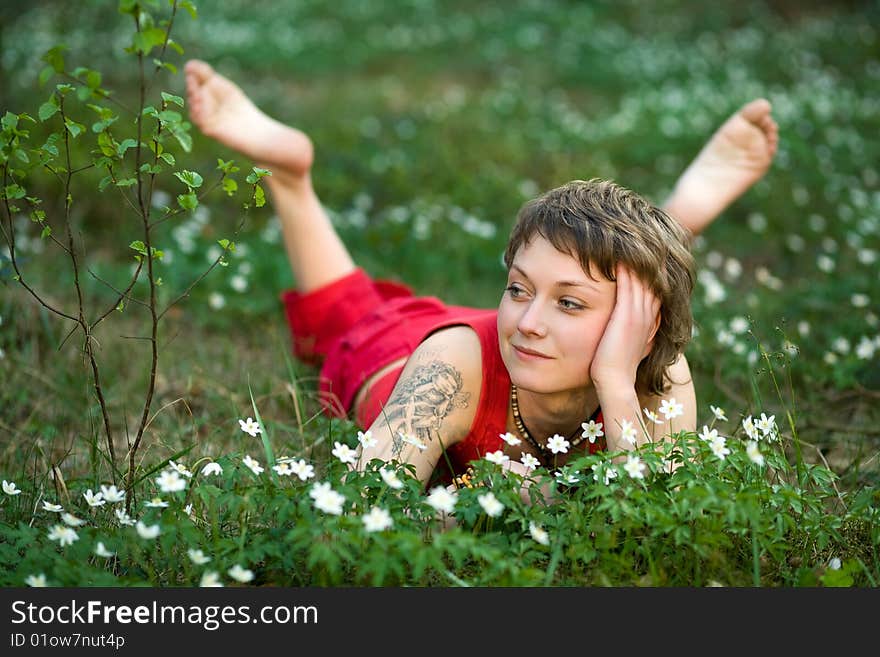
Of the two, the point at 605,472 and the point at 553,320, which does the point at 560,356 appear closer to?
the point at 553,320

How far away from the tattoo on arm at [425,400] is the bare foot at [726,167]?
209 cm

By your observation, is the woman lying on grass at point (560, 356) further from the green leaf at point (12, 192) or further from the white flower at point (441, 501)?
the green leaf at point (12, 192)

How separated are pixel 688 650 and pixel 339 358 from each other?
2320mm

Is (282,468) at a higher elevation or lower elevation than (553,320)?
lower

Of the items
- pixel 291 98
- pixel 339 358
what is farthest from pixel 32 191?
pixel 291 98

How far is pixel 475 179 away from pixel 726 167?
2.30 meters

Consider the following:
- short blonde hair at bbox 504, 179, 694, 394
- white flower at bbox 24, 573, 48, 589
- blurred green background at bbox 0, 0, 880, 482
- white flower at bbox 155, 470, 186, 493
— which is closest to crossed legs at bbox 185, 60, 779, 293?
blurred green background at bbox 0, 0, 880, 482

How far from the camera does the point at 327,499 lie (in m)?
2.13

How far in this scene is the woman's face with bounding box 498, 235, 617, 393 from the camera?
9.05ft

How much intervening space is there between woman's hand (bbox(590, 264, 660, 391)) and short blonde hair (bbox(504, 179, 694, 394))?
0.04 m

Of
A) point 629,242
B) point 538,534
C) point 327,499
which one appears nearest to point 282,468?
point 327,499

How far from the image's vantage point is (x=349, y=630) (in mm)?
2092

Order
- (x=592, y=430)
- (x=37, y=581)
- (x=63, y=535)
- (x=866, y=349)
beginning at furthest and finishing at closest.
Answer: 1. (x=866, y=349)
2. (x=592, y=430)
3. (x=63, y=535)
4. (x=37, y=581)

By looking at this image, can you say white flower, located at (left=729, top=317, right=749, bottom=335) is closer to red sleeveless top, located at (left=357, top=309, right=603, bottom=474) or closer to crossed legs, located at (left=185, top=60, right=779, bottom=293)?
crossed legs, located at (left=185, top=60, right=779, bottom=293)
